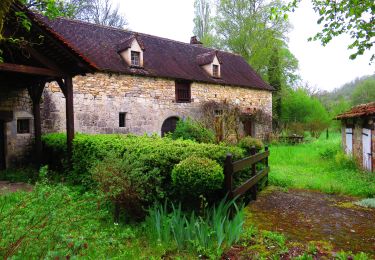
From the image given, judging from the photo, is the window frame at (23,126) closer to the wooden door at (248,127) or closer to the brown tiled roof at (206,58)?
the brown tiled roof at (206,58)

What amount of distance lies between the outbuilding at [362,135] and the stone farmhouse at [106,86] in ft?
26.8

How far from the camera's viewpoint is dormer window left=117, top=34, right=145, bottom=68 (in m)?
15.3

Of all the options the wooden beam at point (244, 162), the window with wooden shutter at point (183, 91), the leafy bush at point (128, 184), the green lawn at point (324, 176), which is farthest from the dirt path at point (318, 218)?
the window with wooden shutter at point (183, 91)

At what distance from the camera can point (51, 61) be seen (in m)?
8.11

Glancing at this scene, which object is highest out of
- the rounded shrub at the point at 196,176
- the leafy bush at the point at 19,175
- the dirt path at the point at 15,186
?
the rounded shrub at the point at 196,176

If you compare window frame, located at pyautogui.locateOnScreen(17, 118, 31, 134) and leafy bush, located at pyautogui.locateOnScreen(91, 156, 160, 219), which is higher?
window frame, located at pyautogui.locateOnScreen(17, 118, 31, 134)

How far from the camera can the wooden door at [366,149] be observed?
387 inches

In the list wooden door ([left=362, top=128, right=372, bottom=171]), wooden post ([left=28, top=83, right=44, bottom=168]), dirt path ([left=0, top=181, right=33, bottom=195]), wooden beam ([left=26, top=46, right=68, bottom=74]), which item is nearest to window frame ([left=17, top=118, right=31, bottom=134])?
wooden post ([left=28, top=83, right=44, bottom=168])

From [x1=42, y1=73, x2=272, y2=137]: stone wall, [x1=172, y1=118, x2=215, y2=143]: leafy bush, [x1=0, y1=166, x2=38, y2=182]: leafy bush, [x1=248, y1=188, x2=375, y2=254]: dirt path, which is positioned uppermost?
[x1=42, y1=73, x2=272, y2=137]: stone wall

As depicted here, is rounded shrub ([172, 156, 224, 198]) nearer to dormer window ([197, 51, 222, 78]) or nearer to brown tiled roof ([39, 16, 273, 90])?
brown tiled roof ([39, 16, 273, 90])

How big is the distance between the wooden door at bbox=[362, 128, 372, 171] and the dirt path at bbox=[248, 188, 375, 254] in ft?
11.2

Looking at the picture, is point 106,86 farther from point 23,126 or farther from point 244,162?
point 244,162

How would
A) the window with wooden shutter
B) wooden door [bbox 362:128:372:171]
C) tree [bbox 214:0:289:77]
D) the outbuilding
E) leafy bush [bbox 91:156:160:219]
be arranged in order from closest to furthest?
leafy bush [bbox 91:156:160:219] → the outbuilding → wooden door [bbox 362:128:372:171] → the window with wooden shutter → tree [bbox 214:0:289:77]

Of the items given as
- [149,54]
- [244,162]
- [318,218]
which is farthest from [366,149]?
[149,54]
